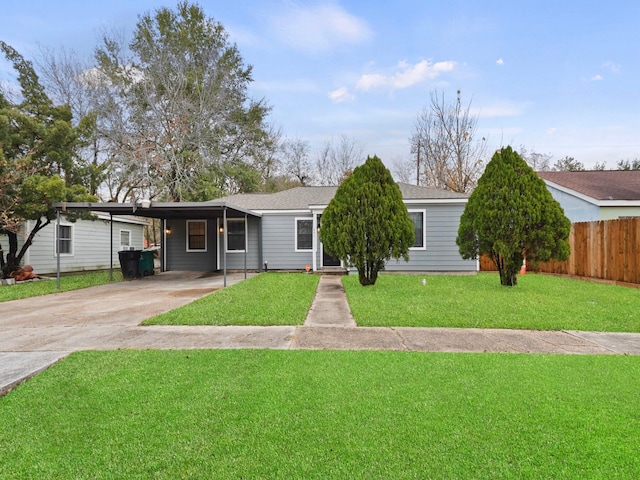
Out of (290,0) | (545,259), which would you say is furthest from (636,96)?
(290,0)

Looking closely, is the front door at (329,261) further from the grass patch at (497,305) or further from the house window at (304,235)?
the grass patch at (497,305)

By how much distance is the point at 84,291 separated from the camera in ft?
28.4

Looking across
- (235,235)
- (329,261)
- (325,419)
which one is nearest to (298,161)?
(235,235)

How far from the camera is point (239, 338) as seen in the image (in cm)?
419

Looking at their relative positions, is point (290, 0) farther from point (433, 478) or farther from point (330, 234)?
point (433, 478)

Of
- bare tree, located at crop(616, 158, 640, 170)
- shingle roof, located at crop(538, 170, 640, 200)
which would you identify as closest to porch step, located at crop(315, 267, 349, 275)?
shingle roof, located at crop(538, 170, 640, 200)

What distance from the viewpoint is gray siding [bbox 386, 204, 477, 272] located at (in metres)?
11.5

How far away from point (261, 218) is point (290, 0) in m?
7.08

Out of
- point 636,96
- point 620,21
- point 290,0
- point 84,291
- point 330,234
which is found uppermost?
point 290,0

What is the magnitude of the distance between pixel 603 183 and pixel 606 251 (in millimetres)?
6578

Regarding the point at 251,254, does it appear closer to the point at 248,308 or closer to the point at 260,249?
the point at 260,249

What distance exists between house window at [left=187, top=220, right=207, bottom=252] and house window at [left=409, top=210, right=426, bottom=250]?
7.75 m

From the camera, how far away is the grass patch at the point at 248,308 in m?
5.01

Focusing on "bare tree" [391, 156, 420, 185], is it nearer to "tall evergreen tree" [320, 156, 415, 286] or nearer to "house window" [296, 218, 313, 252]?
"house window" [296, 218, 313, 252]
